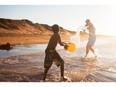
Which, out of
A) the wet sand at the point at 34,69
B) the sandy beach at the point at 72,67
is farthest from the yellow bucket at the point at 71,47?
the wet sand at the point at 34,69

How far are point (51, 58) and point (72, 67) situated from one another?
0.38 metres

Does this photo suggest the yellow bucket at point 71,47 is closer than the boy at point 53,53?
No

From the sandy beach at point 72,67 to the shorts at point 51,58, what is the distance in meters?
0.08

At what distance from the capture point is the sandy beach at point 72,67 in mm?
4738

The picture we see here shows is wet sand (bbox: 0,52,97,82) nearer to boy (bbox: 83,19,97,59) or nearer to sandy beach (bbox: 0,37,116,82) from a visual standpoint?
sandy beach (bbox: 0,37,116,82)

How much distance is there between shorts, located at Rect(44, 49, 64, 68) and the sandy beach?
0.08 metres

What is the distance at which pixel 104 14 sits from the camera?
191 inches

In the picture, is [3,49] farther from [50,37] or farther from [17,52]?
[50,37]

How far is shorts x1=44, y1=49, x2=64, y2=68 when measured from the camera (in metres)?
4.73

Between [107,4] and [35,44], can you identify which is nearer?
[107,4]

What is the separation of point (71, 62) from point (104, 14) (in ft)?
3.06

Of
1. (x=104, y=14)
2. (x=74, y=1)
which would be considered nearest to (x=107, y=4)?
(x=104, y=14)

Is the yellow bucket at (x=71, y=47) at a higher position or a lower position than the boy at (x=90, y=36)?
lower

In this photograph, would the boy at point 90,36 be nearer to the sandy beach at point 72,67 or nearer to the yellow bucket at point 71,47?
the sandy beach at point 72,67
